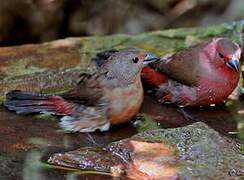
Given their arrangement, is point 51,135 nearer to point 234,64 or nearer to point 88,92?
point 88,92

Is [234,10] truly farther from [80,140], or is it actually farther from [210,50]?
[80,140]

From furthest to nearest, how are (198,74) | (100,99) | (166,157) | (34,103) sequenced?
(198,74)
(34,103)
(100,99)
(166,157)

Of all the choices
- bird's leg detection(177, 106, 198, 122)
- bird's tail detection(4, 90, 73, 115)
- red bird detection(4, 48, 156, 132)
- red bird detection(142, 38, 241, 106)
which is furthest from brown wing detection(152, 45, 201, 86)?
bird's tail detection(4, 90, 73, 115)

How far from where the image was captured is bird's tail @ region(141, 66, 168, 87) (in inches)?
205

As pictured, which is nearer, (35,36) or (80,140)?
(80,140)

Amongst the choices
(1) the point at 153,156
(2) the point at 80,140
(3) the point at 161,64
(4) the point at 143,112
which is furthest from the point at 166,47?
(1) the point at 153,156

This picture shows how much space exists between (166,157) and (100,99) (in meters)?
0.89

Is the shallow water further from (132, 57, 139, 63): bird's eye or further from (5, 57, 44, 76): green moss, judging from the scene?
(5, 57, 44, 76): green moss

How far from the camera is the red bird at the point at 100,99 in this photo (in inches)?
179

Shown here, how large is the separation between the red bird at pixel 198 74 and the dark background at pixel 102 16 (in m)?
3.85

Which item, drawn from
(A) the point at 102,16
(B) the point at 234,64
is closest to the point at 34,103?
(B) the point at 234,64

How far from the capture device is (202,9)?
9.41 meters

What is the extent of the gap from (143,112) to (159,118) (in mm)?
155

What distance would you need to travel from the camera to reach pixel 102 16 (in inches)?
364
